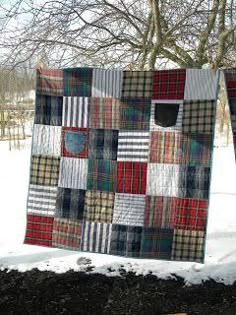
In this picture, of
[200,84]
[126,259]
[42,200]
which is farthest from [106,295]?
[200,84]

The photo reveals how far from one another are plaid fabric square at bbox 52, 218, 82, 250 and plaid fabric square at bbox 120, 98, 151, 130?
1.99ft

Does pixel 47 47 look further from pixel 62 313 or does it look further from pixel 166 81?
pixel 62 313

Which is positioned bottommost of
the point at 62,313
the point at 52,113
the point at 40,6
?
the point at 62,313

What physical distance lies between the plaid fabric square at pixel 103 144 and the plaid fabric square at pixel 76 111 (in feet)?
0.24

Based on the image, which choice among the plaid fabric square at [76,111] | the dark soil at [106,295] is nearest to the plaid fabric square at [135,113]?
the plaid fabric square at [76,111]

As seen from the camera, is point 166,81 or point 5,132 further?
point 5,132

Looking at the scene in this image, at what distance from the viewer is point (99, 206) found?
2.24 metres

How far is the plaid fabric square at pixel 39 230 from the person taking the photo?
230 centimetres

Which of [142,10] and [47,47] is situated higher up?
[142,10]

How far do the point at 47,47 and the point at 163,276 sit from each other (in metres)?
1.83

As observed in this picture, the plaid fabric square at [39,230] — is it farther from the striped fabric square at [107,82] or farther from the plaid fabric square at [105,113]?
the striped fabric square at [107,82]

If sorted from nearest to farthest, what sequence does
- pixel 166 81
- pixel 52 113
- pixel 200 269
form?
pixel 166 81
pixel 52 113
pixel 200 269

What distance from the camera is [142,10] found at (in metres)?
3.40

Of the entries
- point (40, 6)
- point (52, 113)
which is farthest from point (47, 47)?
point (52, 113)
